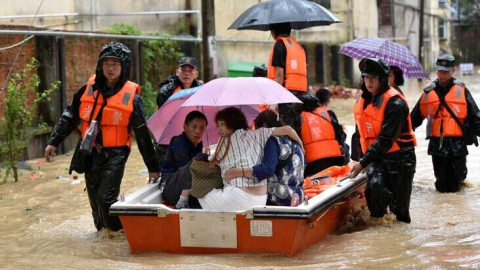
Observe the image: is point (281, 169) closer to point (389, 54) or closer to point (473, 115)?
point (389, 54)

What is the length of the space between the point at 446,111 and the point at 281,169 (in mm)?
4031

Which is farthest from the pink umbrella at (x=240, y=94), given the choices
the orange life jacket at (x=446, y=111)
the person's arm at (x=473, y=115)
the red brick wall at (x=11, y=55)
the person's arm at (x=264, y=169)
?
the red brick wall at (x=11, y=55)

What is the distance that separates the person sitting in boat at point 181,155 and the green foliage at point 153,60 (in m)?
9.85

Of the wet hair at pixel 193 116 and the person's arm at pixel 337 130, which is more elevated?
the wet hair at pixel 193 116

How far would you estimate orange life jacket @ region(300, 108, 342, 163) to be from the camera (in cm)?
994

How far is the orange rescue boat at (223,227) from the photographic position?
22.8 feet

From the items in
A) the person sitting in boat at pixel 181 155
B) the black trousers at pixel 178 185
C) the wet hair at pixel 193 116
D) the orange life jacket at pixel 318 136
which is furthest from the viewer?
the orange life jacket at pixel 318 136

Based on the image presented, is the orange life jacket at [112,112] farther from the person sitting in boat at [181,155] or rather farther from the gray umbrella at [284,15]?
the gray umbrella at [284,15]

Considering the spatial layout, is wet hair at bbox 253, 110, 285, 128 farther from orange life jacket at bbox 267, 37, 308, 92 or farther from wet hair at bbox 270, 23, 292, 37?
wet hair at bbox 270, 23, 292, 37

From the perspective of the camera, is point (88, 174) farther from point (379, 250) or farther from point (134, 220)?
point (379, 250)

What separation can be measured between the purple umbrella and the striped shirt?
138 inches

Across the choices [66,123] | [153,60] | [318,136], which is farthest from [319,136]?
[153,60]

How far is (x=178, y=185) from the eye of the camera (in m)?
7.75

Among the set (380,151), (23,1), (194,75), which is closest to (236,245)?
(380,151)
